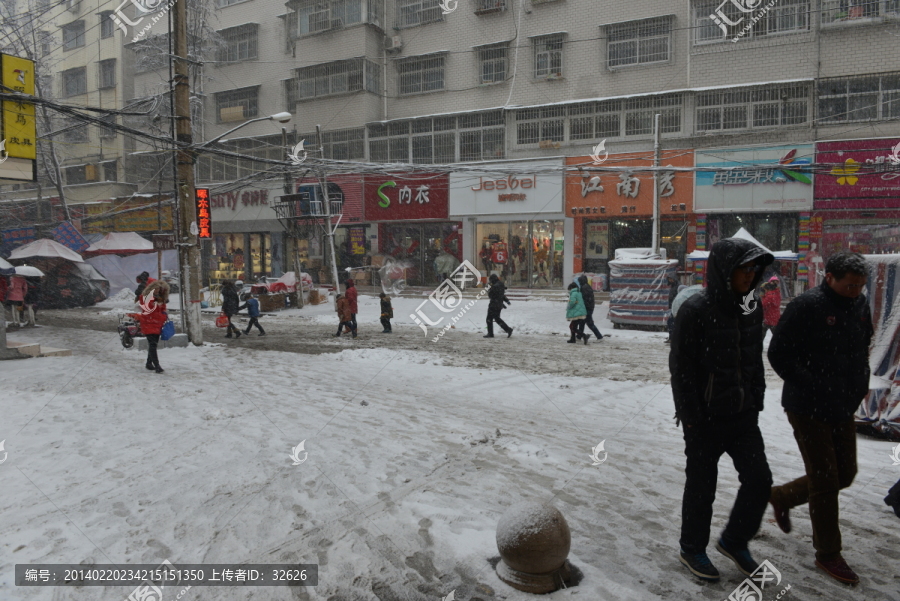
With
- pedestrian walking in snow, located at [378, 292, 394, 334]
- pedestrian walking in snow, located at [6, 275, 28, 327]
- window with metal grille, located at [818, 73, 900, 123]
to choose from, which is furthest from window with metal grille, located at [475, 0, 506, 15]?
pedestrian walking in snow, located at [6, 275, 28, 327]

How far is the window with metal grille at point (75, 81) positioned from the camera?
36969 mm

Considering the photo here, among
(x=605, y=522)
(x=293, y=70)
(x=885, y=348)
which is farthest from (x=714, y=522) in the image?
(x=293, y=70)

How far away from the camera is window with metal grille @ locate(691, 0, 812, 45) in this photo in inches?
806

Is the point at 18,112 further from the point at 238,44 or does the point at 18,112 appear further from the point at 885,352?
the point at 238,44

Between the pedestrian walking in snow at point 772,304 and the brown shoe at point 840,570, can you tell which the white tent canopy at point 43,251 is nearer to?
the pedestrian walking in snow at point 772,304

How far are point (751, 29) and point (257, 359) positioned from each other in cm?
2130

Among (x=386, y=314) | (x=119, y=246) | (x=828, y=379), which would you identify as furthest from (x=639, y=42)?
(x=119, y=246)

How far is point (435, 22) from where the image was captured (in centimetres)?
2673

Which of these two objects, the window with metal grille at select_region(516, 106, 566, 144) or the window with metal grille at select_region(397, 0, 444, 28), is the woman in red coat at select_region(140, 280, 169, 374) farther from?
the window with metal grille at select_region(397, 0, 444, 28)

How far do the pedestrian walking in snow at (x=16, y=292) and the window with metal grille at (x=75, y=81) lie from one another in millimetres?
26385

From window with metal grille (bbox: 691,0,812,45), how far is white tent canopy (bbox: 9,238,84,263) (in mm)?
26112

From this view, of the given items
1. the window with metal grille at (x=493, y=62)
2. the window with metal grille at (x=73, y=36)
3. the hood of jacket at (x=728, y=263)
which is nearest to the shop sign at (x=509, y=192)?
the window with metal grille at (x=493, y=62)

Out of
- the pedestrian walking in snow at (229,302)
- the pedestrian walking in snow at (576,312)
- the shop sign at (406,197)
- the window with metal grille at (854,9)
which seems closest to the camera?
the pedestrian walking in snow at (576,312)

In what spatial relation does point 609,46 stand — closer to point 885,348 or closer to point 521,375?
point 521,375
